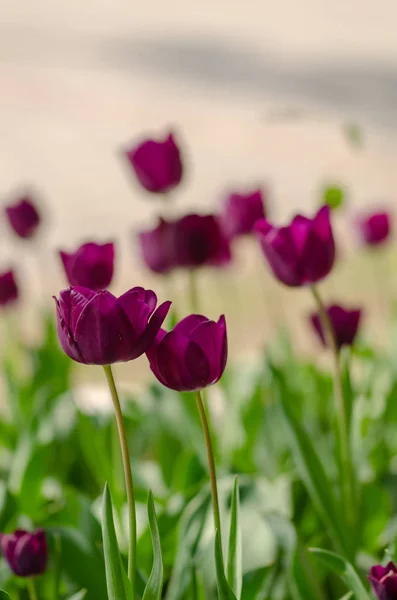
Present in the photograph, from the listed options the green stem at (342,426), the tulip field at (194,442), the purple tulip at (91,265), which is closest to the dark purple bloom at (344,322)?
the tulip field at (194,442)

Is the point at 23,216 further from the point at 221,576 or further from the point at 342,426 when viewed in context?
the point at 221,576

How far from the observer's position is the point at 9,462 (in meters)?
0.93

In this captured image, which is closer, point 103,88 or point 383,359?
point 383,359

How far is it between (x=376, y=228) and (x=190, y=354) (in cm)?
74

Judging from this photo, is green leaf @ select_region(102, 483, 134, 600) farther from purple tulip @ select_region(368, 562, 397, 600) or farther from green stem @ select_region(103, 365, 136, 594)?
purple tulip @ select_region(368, 562, 397, 600)

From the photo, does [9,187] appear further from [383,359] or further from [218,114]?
[383,359]

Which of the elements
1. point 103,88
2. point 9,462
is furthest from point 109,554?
point 103,88

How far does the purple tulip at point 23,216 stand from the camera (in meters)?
1.06

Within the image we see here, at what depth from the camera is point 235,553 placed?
1.51 feet

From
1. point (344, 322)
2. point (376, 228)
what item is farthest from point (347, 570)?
point (376, 228)

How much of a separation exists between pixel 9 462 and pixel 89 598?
38cm

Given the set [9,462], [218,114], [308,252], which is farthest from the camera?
[218,114]

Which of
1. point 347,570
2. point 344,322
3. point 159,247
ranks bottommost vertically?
point 347,570

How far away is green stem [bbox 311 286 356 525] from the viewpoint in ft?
1.83
